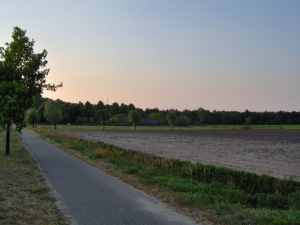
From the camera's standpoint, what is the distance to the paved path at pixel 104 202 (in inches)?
292

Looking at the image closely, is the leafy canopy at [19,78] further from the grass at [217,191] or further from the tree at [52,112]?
the tree at [52,112]

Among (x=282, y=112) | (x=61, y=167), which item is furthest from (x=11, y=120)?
(x=282, y=112)

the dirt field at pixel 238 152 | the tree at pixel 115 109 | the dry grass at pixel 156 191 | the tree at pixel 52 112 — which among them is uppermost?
the tree at pixel 115 109

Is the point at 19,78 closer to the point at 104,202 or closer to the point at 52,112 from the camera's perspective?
the point at 104,202

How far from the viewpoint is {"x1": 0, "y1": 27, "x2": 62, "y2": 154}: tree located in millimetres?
18984

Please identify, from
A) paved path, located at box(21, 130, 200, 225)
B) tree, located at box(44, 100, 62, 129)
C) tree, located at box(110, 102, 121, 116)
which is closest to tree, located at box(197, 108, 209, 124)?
tree, located at box(110, 102, 121, 116)

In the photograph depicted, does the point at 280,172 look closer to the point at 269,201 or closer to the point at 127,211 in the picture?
the point at 269,201

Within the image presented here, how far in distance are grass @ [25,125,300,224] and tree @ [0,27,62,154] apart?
197 inches

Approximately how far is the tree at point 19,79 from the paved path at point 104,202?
22.7ft

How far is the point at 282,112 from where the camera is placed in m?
149

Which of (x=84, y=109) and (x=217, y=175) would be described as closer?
(x=217, y=175)

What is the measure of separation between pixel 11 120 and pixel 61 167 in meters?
5.73

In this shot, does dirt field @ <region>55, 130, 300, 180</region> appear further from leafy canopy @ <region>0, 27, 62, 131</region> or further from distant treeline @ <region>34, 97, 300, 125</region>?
→ distant treeline @ <region>34, 97, 300, 125</region>

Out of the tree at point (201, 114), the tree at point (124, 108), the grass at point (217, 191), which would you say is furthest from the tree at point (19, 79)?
the tree at point (124, 108)
